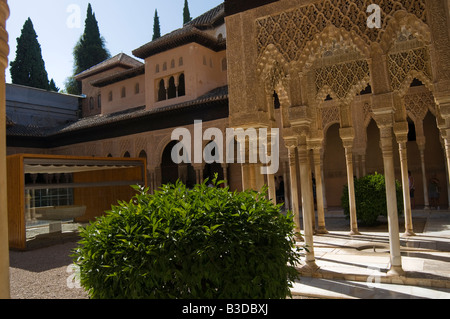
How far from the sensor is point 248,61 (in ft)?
19.2

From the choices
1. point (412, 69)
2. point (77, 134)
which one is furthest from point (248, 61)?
point (77, 134)

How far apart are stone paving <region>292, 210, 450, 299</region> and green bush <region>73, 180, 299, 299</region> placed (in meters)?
1.87

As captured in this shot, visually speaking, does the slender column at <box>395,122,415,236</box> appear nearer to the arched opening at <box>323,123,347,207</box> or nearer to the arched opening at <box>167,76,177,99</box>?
the arched opening at <box>323,123,347,207</box>

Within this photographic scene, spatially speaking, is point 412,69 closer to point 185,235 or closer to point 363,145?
point 185,235

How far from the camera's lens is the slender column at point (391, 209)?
467 cm

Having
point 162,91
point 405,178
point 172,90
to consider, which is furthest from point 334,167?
point 162,91

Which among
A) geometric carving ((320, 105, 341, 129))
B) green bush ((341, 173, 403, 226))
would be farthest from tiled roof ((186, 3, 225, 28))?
green bush ((341, 173, 403, 226))

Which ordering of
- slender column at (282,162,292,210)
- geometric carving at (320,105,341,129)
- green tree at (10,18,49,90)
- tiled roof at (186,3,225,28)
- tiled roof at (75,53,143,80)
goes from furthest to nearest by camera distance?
green tree at (10,18,49,90) → tiled roof at (75,53,143,80) → tiled roof at (186,3,225,28) → slender column at (282,162,292,210) → geometric carving at (320,105,341,129)

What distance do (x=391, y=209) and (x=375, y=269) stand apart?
0.95 m

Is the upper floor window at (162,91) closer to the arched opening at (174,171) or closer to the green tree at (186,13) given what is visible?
the arched opening at (174,171)

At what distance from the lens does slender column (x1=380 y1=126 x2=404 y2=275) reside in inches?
184

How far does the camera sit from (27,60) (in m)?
29.8

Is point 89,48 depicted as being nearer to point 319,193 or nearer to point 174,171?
point 174,171

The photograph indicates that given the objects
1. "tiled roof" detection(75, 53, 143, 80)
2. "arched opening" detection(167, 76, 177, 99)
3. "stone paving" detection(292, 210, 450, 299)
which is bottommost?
"stone paving" detection(292, 210, 450, 299)
